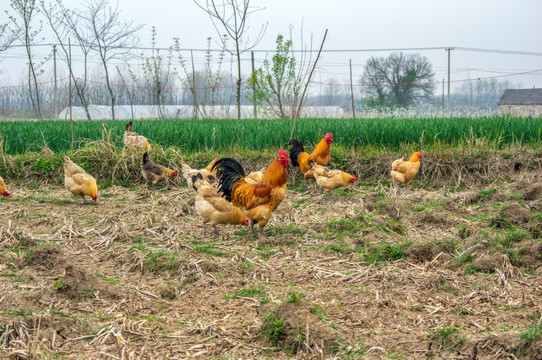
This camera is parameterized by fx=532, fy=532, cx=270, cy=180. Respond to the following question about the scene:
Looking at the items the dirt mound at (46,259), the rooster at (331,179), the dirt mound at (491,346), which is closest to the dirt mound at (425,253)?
the dirt mound at (491,346)

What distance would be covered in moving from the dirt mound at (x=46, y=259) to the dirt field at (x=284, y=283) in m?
0.01

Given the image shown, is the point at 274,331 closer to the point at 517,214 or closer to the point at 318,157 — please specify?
the point at 517,214

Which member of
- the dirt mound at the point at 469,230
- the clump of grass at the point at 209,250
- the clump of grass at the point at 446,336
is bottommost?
the clump of grass at the point at 446,336

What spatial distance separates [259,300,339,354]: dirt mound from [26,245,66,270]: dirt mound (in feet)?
8.06

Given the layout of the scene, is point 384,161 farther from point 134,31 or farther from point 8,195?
point 134,31

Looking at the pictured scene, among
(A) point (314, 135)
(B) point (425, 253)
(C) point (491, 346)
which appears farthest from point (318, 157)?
(C) point (491, 346)

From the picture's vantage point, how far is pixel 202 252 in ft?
19.9

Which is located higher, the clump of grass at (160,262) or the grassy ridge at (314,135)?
the grassy ridge at (314,135)

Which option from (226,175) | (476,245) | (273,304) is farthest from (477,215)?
(273,304)

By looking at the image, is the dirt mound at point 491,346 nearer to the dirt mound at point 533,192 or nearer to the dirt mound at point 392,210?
the dirt mound at point 392,210

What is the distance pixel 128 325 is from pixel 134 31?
23.1m

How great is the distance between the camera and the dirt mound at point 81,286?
4598 millimetres

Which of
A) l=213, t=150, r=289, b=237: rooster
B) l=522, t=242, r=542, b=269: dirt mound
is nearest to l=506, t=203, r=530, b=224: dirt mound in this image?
l=522, t=242, r=542, b=269: dirt mound

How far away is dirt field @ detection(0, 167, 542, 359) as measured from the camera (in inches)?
148
